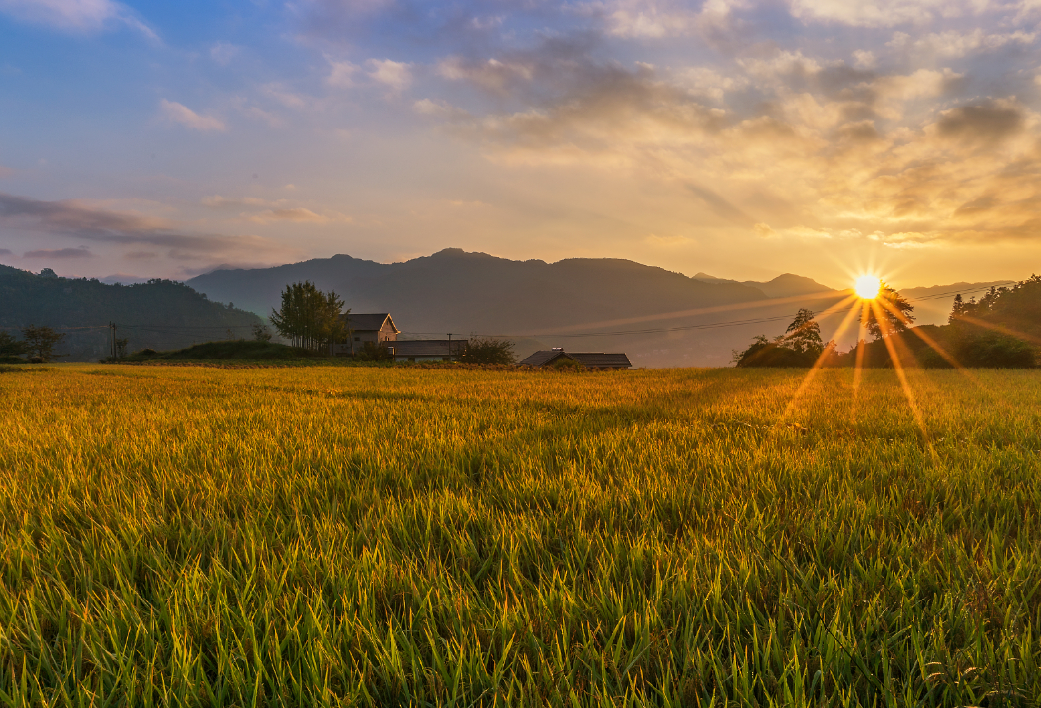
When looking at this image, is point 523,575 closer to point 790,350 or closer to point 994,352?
point 994,352

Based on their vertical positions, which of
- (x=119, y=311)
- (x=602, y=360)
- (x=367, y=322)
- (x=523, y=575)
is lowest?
(x=602, y=360)

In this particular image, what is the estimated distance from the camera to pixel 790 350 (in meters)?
25.9

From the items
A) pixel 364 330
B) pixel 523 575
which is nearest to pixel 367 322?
pixel 364 330

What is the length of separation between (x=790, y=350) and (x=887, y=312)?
17.8m

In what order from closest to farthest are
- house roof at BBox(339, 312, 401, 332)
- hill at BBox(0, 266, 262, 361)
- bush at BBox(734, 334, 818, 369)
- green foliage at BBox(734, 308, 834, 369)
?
bush at BBox(734, 334, 818, 369) → green foliage at BBox(734, 308, 834, 369) → house roof at BBox(339, 312, 401, 332) → hill at BBox(0, 266, 262, 361)

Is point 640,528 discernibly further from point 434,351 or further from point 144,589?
point 434,351

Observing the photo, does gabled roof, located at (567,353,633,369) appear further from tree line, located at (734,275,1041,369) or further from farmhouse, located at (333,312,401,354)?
farmhouse, located at (333,312,401,354)

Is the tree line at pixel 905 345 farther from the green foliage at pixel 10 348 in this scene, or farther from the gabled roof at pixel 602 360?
the green foliage at pixel 10 348

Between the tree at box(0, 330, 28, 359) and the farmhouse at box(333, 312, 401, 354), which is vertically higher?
the farmhouse at box(333, 312, 401, 354)

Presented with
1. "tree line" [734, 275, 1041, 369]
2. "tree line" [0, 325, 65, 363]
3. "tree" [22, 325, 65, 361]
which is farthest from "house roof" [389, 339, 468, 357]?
"tree line" [734, 275, 1041, 369]

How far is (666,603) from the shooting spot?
1.34 m

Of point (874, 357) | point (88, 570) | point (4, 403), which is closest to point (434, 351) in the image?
point (874, 357)

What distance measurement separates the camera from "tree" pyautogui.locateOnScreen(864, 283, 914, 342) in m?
35.3

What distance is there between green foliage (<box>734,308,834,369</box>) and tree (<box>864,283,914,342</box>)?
34.7 ft
